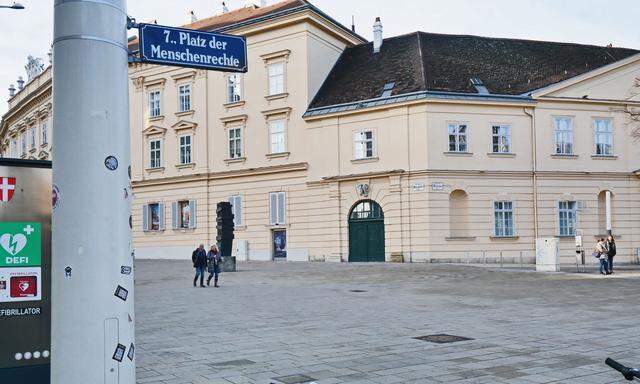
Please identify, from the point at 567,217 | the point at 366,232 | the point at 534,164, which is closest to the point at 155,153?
the point at 366,232

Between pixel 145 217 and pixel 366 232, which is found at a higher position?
pixel 145 217

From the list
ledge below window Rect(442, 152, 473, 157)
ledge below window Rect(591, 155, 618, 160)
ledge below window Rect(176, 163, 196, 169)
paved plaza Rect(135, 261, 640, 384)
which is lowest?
paved plaza Rect(135, 261, 640, 384)

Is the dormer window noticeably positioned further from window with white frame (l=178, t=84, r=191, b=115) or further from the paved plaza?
window with white frame (l=178, t=84, r=191, b=115)

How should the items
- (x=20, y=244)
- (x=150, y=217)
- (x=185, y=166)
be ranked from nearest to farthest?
(x=20, y=244)
(x=185, y=166)
(x=150, y=217)

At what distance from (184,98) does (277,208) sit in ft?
34.7

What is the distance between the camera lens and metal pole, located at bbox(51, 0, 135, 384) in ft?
13.5

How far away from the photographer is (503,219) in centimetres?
3681

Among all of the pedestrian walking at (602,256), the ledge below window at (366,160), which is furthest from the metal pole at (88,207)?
the ledge below window at (366,160)

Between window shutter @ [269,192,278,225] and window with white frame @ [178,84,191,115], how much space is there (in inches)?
354

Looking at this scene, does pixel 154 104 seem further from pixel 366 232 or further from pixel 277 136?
pixel 366 232

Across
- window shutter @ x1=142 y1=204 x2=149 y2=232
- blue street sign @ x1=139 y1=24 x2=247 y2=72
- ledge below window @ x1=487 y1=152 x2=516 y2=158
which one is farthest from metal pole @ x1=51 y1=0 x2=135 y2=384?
window shutter @ x1=142 y1=204 x2=149 y2=232

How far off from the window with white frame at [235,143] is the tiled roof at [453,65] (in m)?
5.49

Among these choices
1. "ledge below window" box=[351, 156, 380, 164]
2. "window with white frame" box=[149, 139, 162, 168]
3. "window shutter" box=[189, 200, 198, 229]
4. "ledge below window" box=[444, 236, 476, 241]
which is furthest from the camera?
"window with white frame" box=[149, 139, 162, 168]

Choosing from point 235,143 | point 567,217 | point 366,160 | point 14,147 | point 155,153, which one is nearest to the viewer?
point 366,160
